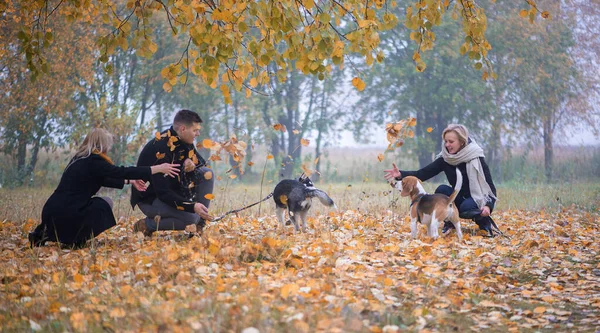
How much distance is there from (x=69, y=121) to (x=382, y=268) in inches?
596

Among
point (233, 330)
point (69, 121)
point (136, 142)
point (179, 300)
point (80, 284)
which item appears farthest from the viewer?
point (69, 121)

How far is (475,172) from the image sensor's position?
25.9ft

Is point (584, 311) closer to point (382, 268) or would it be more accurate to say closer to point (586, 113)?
point (382, 268)

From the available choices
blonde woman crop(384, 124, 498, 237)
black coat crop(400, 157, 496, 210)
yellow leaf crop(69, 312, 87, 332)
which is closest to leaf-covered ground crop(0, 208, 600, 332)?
yellow leaf crop(69, 312, 87, 332)

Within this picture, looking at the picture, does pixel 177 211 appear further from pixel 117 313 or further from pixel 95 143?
pixel 117 313

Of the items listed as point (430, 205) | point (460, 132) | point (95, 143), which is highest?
point (460, 132)

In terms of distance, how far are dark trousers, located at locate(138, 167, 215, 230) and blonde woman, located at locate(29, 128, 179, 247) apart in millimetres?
434

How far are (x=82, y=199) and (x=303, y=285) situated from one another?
318 centimetres

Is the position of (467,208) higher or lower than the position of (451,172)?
lower

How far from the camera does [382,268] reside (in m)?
5.96

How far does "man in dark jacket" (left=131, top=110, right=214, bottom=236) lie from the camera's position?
693 cm

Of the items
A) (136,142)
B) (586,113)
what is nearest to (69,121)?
(136,142)

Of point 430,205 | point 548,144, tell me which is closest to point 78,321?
point 430,205

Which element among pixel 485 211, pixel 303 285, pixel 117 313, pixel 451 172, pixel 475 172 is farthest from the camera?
pixel 451 172
